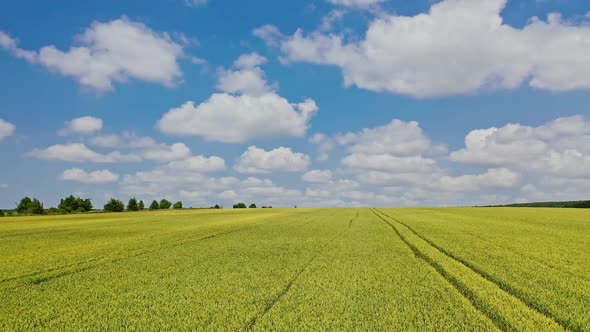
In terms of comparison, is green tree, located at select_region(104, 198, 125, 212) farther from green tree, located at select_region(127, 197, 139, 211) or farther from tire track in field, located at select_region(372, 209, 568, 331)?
tire track in field, located at select_region(372, 209, 568, 331)

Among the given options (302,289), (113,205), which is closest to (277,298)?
(302,289)

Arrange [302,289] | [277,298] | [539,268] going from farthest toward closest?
[539,268], [302,289], [277,298]

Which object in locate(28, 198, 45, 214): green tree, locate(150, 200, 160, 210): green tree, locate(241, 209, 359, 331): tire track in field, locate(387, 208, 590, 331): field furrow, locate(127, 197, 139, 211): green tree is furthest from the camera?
locate(150, 200, 160, 210): green tree

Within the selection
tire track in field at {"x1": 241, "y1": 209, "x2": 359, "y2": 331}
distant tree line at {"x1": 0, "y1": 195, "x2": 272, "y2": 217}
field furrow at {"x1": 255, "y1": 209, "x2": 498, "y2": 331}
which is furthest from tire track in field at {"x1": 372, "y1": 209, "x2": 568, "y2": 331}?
distant tree line at {"x1": 0, "y1": 195, "x2": 272, "y2": 217}

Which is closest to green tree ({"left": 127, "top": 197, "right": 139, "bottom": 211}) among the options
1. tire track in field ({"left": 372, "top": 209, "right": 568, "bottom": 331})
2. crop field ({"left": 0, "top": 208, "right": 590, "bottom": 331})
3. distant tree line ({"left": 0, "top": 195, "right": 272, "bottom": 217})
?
distant tree line ({"left": 0, "top": 195, "right": 272, "bottom": 217})

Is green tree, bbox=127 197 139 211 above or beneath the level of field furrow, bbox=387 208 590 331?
above

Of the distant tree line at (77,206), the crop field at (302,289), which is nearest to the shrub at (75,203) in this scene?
the distant tree line at (77,206)

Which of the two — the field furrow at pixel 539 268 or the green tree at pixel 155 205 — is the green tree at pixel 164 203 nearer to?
the green tree at pixel 155 205

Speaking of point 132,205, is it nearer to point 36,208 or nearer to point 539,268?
point 36,208

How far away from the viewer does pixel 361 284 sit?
10.6m

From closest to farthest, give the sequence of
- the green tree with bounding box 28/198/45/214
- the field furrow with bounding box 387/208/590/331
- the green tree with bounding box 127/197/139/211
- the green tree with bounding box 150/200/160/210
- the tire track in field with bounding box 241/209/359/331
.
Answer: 1. the tire track in field with bounding box 241/209/359/331
2. the field furrow with bounding box 387/208/590/331
3. the green tree with bounding box 28/198/45/214
4. the green tree with bounding box 127/197/139/211
5. the green tree with bounding box 150/200/160/210

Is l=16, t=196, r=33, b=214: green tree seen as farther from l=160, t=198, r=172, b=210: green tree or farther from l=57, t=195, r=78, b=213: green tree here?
l=160, t=198, r=172, b=210: green tree

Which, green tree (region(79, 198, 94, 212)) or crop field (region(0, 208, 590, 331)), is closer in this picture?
crop field (region(0, 208, 590, 331))

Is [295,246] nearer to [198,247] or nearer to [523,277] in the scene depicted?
[198,247]
